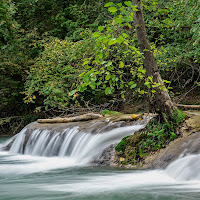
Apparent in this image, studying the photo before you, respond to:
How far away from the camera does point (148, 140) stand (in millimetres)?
6668

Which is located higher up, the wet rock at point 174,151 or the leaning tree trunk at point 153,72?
the leaning tree trunk at point 153,72

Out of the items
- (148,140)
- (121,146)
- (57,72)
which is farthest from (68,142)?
(57,72)

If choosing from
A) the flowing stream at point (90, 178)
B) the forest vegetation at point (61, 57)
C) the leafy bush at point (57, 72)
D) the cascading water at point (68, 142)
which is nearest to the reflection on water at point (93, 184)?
the flowing stream at point (90, 178)

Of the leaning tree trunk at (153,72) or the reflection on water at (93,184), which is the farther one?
the leaning tree trunk at (153,72)

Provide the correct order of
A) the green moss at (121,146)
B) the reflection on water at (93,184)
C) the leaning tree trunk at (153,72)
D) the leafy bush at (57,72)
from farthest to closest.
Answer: the leafy bush at (57,72) < the green moss at (121,146) < the leaning tree trunk at (153,72) < the reflection on water at (93,184)

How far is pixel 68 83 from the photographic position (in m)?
16.1

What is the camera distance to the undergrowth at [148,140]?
6.47 meters

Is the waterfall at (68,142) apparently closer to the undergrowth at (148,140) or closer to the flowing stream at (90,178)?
the flowing stream at (90,178)

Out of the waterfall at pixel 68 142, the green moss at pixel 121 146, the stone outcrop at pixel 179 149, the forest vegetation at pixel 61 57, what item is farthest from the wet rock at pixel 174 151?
the forest vegetation at pixel 61 57

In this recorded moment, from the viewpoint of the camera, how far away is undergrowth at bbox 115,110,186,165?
647 cm

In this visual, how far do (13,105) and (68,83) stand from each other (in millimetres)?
5228

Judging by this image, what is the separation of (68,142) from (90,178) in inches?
137

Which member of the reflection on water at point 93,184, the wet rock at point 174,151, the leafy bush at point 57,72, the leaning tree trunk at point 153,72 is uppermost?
the leafy bush at point 57,72

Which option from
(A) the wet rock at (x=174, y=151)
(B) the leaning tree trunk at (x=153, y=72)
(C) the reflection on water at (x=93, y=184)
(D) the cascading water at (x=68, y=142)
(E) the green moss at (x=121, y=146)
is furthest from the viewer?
(D) the cascading water at (x=68, y=142)
